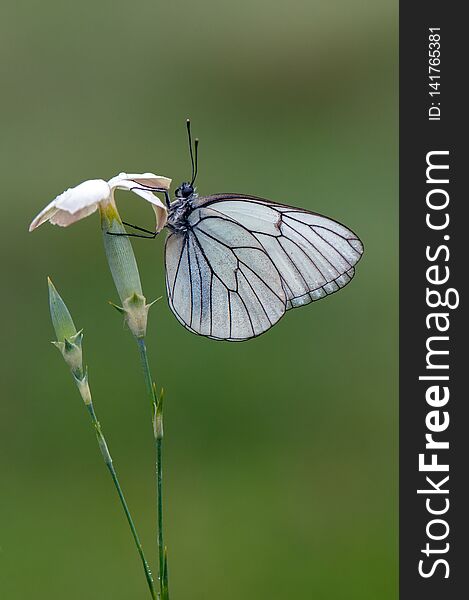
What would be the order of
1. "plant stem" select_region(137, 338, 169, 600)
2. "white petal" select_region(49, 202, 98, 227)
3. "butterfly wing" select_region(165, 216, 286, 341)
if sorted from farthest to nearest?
"butterfly wing" select_region(165, 216, 286, 341)
"white petal" select_region(49, 202, 98, 227)
"plant stem" select_region(137, 338, 169, 600)

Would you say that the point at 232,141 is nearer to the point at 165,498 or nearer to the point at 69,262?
the point at 69,262

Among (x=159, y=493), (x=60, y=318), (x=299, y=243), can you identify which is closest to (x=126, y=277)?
(x=60, y=318)

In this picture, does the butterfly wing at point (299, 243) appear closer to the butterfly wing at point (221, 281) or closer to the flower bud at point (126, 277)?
the butterfly wing at point (221, 281)

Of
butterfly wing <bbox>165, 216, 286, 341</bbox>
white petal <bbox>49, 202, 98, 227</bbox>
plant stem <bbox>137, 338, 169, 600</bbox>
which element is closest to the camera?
plant stem <bbox>137, 338, 169, 600</bbox>

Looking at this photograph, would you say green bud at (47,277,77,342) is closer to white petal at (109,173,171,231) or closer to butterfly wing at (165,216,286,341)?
white petal at (109,173,171,231)

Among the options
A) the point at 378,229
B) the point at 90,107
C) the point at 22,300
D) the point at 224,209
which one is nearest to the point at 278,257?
the point at 224,209

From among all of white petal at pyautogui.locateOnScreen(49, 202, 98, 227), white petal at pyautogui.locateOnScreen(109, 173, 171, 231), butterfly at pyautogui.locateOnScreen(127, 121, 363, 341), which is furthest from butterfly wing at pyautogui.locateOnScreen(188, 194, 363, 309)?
white petal at pyautogui.locateOnScreen(49, 202, 98, 227)

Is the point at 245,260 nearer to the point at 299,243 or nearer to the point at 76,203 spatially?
the point at 299,243

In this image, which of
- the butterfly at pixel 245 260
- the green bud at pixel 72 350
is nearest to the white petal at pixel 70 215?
the green bud at pixel 72 350
